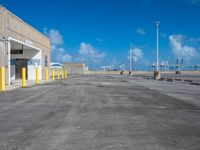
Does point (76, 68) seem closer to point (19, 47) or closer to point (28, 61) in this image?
point (28, 61)

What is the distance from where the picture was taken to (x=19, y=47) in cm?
3159

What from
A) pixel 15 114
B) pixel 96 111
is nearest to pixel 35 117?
pixel 15 114

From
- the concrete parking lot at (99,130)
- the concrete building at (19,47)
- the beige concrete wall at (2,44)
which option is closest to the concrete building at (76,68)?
the concrete building at (19,47)

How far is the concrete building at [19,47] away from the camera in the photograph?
22.1m

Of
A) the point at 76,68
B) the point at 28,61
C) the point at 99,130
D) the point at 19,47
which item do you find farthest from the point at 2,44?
the point at 76,68

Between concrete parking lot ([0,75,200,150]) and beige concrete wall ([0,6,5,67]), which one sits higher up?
beige concrete wall ([0,6,5,67])

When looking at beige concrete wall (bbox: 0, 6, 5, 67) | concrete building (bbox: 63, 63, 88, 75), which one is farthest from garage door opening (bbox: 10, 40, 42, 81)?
concrete building (bbox: 63, 63, 88, 75)

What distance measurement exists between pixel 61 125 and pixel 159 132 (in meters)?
2.56

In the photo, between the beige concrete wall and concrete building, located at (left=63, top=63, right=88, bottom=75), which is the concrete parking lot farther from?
concrete building, located at (left=63, top=63, right=88, bottom=75)

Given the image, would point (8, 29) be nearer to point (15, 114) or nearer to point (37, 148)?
point (15, 114)

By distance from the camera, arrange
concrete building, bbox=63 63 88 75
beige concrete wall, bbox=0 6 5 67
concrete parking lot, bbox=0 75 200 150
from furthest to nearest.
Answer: concrete building, bbox=63 63 88 75
beige concrete wall, bbox=0 6 5 67
concrete parking lot, bbox=0 75 200 150

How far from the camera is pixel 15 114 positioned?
8250mm

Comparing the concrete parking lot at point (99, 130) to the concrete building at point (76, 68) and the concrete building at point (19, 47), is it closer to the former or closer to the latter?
the concrete building at point (19, 47)

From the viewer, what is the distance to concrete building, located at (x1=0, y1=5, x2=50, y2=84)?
2208 centimetres
